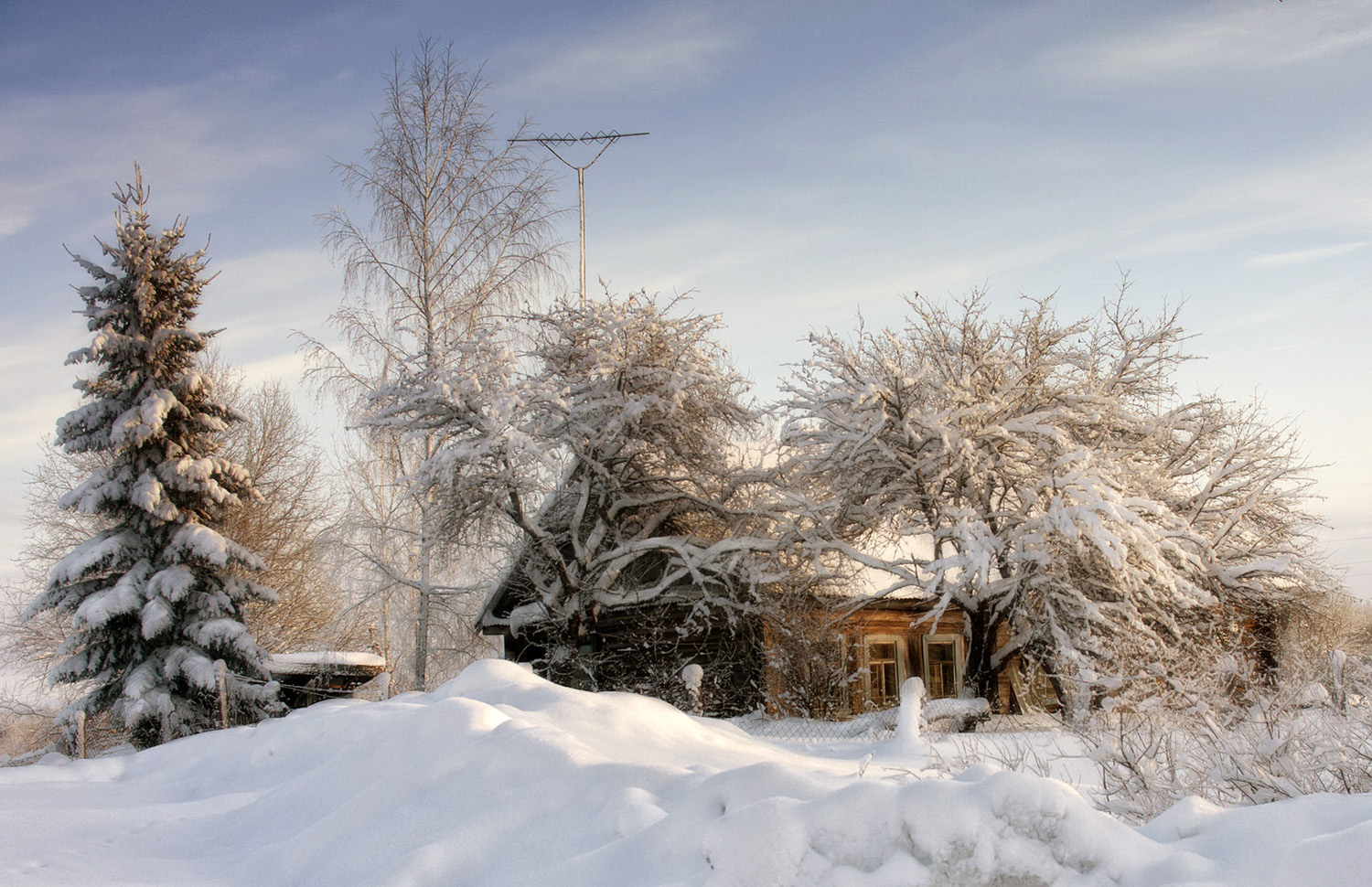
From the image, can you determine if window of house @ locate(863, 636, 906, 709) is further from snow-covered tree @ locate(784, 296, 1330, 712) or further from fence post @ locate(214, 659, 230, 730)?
fence post @ locate(214, 659, 230, 730)

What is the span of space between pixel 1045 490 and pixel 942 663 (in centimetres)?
733

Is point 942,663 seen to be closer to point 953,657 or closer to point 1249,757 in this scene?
point 953,657

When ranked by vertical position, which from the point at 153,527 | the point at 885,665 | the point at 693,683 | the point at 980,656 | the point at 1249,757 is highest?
the point at 153,527

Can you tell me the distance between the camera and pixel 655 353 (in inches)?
739

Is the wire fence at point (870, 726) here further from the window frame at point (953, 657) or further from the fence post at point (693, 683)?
the window frame at point (953, 657)

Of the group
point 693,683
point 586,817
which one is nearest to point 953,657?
point 693,683

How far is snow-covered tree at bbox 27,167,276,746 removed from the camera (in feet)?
52.4

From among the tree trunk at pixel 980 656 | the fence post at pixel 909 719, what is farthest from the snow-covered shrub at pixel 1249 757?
the tree trunk at pixel 980 656

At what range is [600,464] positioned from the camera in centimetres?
1864

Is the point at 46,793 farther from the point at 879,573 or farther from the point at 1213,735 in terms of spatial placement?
the point at 879,573

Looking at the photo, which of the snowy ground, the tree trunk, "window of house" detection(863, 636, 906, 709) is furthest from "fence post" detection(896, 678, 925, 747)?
"window of house" detection(863, 636, 906, 709)

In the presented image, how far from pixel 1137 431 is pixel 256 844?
50.7 feet

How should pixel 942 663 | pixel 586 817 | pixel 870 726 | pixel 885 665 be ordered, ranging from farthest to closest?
pixel 942 663, pixel 885 665, pixel 870 726, pixel 586 817

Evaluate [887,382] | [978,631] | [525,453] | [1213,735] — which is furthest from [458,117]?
[1213,735]
